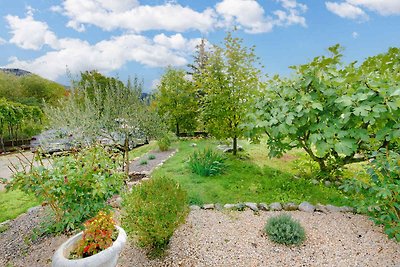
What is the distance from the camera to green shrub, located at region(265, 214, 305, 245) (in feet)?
13.3

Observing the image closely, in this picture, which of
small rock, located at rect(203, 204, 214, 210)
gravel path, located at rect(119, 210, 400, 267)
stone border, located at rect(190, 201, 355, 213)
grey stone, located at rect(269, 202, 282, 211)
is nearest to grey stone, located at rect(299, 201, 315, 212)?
stone border, located at rect(190, 201, 355, 213)

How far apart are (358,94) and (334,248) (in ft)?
8.77

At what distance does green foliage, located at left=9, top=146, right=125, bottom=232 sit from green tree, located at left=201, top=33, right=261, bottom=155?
5071 millimetres

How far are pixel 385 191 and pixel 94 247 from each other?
4009 mm

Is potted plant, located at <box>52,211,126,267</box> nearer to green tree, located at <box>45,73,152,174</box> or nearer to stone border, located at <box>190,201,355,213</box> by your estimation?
stone border, located at <box>190,201,355,213</box>

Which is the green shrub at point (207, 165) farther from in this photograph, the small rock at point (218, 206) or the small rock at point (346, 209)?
the small rock at point (346, 209)

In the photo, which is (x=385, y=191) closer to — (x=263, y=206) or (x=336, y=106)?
(x=336, y=106)

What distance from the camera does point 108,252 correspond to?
121 inches

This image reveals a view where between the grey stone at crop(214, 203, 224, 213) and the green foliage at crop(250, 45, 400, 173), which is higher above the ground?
the green foliage at crop(250, 45, 400, 173)

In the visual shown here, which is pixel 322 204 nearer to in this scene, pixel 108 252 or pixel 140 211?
pixel 140 211

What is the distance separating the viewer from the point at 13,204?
6.32 meters

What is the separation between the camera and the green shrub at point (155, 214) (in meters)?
3.43

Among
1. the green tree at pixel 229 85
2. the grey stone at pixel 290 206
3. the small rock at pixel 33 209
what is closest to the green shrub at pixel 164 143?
the green tree at pixel 229 85

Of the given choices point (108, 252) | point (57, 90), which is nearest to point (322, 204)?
point (108, 252)
